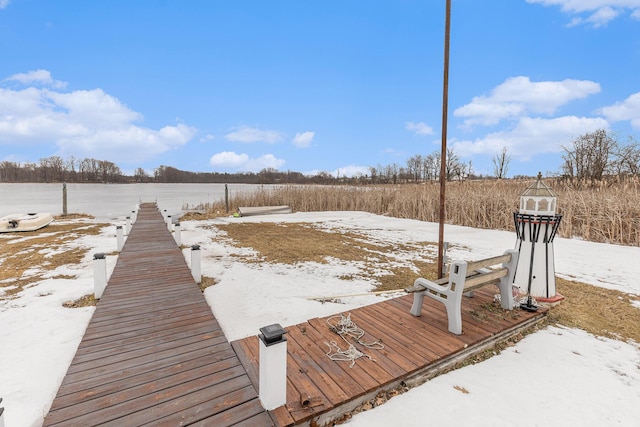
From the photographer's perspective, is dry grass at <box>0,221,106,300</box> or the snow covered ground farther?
dry grass at <box>0,221,106,300</box>

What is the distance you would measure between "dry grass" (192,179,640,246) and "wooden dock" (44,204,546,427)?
754 centimetres

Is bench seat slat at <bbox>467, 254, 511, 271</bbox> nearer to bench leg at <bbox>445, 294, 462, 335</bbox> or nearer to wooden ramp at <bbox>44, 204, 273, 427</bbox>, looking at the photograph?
bench leg at <bbox>445, 294, 462, 335</bbox>

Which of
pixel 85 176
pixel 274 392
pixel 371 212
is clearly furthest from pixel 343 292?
pixel 85 176

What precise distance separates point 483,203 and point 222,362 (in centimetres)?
1186

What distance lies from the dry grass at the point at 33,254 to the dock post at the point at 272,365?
15.0 feet

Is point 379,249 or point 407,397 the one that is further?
point 379,249

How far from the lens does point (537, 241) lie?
387cm

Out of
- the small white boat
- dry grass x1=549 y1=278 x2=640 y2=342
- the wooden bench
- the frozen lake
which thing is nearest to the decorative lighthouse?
dry grass x1=549 y1=278 x2=640 y2=342

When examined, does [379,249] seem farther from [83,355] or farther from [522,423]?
[83,355]

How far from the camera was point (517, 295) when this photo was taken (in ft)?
12.8

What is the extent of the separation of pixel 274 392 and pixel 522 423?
5.65ft

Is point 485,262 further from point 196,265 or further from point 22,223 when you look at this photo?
point 22,223

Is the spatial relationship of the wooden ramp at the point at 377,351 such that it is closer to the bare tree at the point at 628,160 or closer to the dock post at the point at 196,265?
the dock post at the point at 196,265

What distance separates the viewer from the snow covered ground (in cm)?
212
